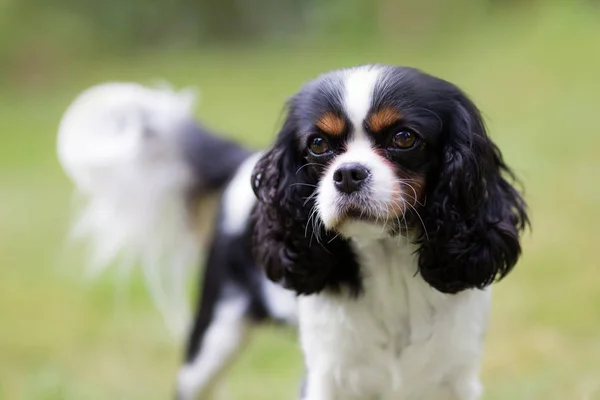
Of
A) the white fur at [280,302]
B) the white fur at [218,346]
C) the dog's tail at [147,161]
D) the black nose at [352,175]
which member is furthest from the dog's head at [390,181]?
the dog's tail at [147,161]

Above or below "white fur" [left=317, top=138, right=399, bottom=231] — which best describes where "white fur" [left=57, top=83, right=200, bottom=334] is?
below

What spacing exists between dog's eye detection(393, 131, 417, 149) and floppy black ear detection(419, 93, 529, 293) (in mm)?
130

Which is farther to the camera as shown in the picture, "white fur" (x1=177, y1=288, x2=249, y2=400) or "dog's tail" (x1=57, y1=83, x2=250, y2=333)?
"dog's tail" (x1=57, y1=83, x2=250, y2=333)

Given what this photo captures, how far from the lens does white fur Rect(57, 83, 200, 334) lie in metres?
3.70

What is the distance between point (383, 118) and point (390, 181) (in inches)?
6.5

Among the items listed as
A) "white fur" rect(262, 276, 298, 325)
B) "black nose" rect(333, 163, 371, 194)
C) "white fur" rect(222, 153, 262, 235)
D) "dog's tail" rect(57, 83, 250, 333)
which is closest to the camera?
"black nose" rect(333, 163, 371, 194)

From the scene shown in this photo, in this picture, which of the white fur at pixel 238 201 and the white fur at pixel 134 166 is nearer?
the white fur at pixel 238 201

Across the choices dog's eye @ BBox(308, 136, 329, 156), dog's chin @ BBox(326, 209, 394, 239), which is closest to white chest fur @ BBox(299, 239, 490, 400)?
dog's chin @ BBox(326, 209, 394, 239)

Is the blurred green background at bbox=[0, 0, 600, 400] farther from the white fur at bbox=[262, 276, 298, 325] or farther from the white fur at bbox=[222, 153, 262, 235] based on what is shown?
the white fur at bbox=[222, 153, 262, 235]

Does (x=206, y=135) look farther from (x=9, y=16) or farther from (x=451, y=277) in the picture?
(x=9, y=16)

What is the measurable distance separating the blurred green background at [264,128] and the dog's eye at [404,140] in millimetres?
790

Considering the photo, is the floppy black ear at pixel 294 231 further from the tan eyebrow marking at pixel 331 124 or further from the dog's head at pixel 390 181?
the tan eyebrow marking at pixel 331 124

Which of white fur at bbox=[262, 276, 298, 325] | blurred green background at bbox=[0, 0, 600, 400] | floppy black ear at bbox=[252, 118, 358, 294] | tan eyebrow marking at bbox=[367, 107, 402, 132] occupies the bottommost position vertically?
blurred green background at bbox=[0, 0, 600, 400]

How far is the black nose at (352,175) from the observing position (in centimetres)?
223
